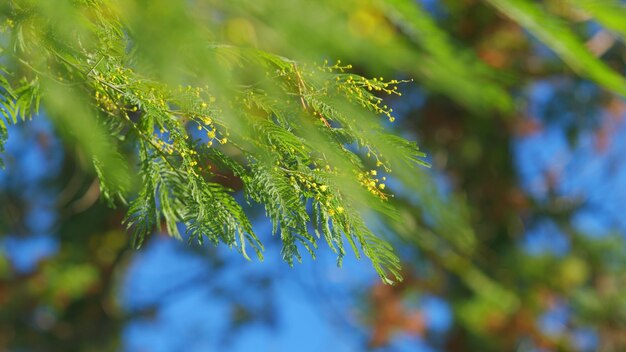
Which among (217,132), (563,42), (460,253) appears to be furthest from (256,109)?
(460,253)

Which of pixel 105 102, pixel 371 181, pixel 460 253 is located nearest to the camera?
pixel 371 181

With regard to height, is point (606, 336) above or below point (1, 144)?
below

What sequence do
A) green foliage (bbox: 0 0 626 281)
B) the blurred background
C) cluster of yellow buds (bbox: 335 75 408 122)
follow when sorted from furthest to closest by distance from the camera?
the blurred background < cluster of yellow buds (bbox: 335 75 408 122) < green foliage (bbox: 0 0 626 281)

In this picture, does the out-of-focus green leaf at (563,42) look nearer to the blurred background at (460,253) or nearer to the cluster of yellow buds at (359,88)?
the cluster of yellow buds at (359,88)

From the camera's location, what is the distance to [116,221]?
5102 mm

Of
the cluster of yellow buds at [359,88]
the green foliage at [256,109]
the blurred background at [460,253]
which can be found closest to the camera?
the green foliage at [256,109]

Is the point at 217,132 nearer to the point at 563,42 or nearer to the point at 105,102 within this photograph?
the point at 105,102

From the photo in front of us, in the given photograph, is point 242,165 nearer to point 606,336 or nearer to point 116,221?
point 116,221

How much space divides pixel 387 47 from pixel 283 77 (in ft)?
0.32

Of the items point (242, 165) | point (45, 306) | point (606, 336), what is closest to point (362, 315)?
point (606, 336)

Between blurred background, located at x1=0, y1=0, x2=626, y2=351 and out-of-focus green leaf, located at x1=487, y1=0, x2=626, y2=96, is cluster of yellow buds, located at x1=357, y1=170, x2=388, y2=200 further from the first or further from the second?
blurred background, located at x1=0, y1=0, x2=626, y2=351

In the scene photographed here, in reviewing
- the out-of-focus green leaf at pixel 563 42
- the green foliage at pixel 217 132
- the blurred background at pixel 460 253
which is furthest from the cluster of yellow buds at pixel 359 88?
→ the blurred background at pixel 460 253

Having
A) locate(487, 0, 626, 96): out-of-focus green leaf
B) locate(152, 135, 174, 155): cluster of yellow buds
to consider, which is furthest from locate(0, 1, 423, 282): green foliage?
locate(487, 0, 626, 96): out-of-focus green leaf

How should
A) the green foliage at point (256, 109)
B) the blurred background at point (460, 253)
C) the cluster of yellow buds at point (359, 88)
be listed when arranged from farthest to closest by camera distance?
the blurred background at point (460, 253) < the cluster of yellow buds at point (359, 88) < the green foliage at point (256, 109)
